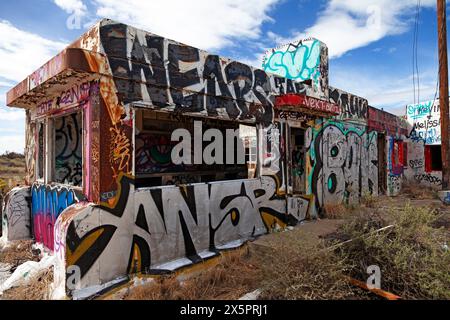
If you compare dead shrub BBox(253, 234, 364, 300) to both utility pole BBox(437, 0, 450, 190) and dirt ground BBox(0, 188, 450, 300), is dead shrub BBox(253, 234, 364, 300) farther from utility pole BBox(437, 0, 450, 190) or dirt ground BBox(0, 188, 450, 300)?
utility pole BBox(437, 0, 450, 190)

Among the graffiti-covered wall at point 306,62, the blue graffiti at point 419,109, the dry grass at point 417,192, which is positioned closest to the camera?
the graffiti-covered wall at point 306,62

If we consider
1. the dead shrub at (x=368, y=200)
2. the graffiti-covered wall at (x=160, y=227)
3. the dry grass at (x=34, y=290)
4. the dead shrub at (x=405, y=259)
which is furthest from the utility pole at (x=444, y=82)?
the dry grass at (x=34, y=290)

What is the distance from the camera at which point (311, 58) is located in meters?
7.76

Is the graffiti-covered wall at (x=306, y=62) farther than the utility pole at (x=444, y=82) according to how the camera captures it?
No

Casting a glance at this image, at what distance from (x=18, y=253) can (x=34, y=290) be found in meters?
2.07

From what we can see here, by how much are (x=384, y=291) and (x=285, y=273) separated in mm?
1180

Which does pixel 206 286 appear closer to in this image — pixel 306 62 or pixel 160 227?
pixel 160 227

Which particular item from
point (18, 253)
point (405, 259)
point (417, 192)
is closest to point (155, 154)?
point (18, 253)

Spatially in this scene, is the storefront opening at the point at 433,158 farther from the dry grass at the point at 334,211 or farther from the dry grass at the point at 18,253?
the dry grass at the point at 18,253

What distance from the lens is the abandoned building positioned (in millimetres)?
3768

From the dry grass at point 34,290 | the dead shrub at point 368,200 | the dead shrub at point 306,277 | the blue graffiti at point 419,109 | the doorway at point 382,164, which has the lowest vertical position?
the dry grass at point 34,290

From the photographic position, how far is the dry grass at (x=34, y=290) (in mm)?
3732

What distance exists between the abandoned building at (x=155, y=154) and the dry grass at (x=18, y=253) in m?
0.24

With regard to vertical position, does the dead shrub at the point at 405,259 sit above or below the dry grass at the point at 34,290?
above
